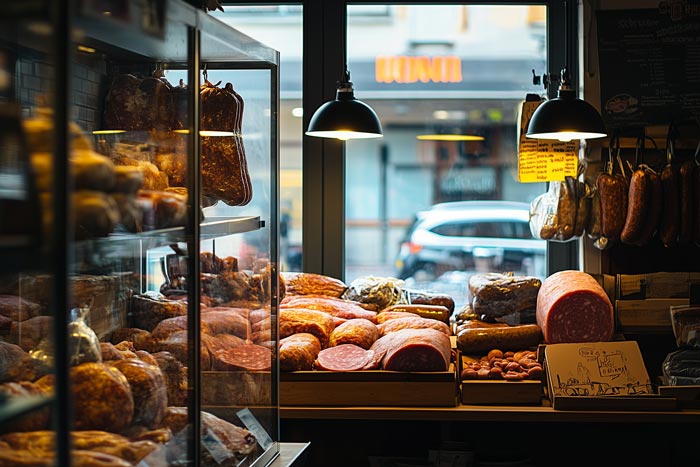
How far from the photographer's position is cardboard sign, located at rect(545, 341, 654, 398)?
3.50 metres

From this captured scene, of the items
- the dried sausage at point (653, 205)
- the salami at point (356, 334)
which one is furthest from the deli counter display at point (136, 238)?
the dried sausage at point (653, 205)

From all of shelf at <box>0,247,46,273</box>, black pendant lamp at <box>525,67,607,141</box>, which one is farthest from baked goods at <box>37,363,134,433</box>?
black pendant lamp at <box>525,67,607,141</box>

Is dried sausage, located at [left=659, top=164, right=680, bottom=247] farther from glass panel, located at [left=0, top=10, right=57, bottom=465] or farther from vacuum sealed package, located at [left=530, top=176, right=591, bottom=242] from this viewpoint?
glass panel, located at [left=0, top=10, right=57, bottom=465]

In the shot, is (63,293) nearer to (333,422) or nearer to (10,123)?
(10,123)

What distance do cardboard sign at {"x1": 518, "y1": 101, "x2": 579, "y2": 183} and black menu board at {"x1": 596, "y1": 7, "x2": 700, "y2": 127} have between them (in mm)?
252

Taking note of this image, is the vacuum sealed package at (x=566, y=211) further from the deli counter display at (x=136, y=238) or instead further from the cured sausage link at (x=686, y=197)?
the deli counter display at (x=136, y=238)

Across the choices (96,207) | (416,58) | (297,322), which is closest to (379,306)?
(297,322)

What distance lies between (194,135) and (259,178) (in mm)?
694

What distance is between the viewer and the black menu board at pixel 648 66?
429 cm

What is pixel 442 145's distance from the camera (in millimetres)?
4738

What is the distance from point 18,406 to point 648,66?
12.4 ft

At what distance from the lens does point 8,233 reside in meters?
1.17

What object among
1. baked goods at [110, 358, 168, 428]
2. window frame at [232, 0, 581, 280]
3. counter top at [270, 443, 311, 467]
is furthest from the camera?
window frame at [232, 0, 581, 280]

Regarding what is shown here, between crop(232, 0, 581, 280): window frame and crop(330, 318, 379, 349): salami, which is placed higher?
crop(232, 0, 581, 280): window frame
